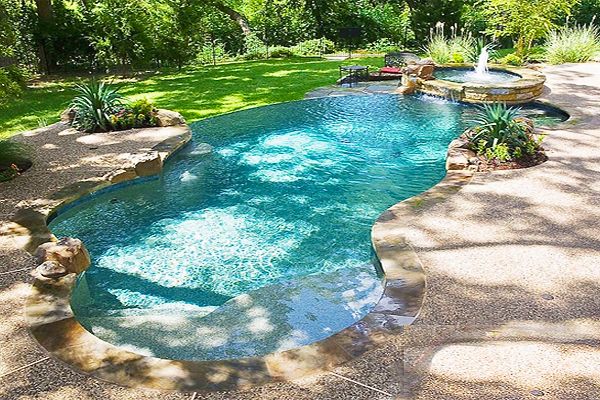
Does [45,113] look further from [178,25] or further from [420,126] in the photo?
[420,126]

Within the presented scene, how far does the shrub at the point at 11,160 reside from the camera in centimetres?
669

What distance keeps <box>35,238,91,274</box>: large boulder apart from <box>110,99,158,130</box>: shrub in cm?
451

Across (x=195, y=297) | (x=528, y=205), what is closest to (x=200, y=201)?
(x=195, y=297)

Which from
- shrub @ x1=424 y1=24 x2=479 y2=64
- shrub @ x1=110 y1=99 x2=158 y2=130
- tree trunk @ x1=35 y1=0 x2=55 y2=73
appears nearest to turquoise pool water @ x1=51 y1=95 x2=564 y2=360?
shrub @ x1=110 y1=99 x2=158 y2=130

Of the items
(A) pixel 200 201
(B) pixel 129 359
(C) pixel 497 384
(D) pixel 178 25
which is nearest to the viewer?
(C) pixel 497 384

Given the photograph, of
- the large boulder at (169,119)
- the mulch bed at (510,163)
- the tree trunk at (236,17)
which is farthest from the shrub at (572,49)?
the tree trunk at (236,17)

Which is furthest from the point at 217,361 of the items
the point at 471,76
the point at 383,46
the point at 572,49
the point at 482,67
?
the point at 383,46

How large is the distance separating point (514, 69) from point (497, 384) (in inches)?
405

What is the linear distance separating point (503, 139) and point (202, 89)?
7810mm

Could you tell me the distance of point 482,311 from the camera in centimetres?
347

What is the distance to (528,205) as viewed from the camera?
514 cm

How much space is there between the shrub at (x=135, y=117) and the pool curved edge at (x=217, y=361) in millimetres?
5083

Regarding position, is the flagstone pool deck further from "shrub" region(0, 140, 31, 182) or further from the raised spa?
the raised spa

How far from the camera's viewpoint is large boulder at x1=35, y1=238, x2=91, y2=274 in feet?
14.6
